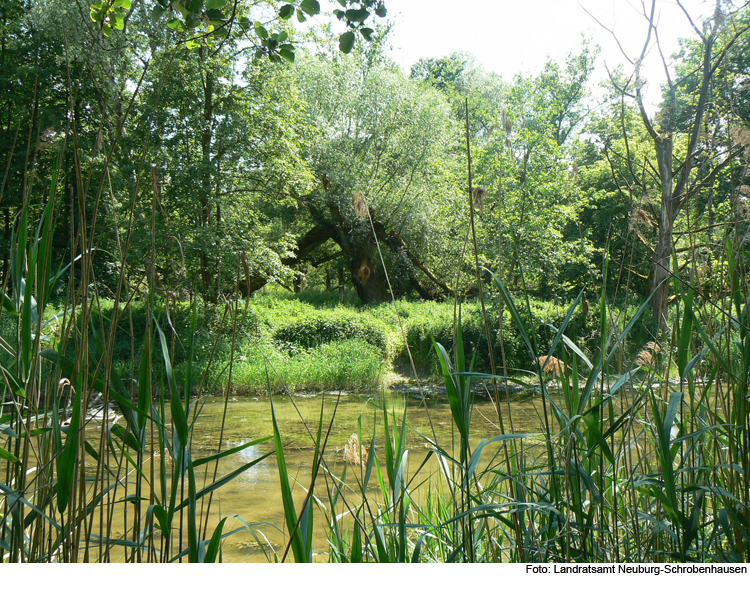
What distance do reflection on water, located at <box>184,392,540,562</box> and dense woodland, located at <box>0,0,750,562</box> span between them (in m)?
0.53

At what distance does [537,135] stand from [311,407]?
6.03 m

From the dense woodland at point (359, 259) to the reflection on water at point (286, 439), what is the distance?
1.74 feet

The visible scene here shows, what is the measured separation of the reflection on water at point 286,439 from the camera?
11.7 feet

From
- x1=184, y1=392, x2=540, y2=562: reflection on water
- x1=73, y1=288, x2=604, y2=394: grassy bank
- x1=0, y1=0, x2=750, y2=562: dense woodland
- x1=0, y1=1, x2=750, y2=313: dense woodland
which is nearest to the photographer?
x1=0, y1=0, x2=750, y2=562: dense woodland

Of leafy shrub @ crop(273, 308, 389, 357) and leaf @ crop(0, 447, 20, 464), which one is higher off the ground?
leafy shrub @ crop(273, 308, 389, 357)

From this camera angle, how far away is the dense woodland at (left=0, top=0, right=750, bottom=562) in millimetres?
1175

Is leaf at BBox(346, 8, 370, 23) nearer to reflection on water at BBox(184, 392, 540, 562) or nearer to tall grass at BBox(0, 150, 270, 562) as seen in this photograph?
tall grass at BBox(0, 150, 270, 562)

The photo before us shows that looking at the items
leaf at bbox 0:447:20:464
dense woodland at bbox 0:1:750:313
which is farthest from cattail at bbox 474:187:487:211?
dense woodland at bbox 0:1:750:313

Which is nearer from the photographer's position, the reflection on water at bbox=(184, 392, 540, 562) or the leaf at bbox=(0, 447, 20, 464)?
the leaf at bbox=(0, 447, 20, 464)

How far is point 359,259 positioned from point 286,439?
30.4ft

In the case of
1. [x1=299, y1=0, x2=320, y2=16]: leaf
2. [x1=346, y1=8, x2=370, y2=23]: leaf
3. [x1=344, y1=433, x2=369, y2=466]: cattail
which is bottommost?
[x1=344, y1=433, x2=369, y2=466]: cattail

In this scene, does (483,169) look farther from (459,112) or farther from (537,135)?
(459,112)

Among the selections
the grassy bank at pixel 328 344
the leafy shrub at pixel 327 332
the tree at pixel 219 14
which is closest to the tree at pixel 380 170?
the grassy bank at pixel 328 344

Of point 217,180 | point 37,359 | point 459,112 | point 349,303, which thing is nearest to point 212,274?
point 217,180
